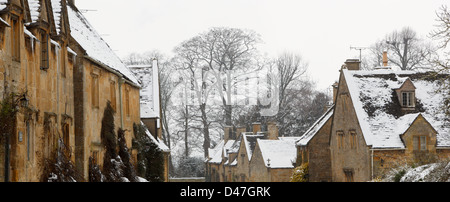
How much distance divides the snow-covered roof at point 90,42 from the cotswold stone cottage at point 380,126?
13215 millimetres

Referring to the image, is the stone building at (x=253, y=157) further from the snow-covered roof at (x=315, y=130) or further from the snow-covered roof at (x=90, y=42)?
the snow-covered roof at (x=90, y=42)

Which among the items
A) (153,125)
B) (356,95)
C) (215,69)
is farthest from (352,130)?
(215,69)

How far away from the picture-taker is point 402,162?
3403 cm

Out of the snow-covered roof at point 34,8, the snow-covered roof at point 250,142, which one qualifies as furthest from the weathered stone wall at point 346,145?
the snow-covered roof at point 34,8

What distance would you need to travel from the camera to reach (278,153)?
5047 centimetres

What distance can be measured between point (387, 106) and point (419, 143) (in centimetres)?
311

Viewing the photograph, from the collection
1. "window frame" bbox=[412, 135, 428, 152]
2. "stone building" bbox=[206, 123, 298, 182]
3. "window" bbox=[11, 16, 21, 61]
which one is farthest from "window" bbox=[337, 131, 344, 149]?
"window" bbox=[11, 16, 21, 61]

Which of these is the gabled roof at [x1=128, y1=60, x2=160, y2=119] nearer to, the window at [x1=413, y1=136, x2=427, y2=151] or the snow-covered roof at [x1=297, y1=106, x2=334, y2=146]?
the snow-covered roof at [x1=297, y1=106, x2=334, y2=146]

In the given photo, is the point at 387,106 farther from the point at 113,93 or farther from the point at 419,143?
the point at 113,93

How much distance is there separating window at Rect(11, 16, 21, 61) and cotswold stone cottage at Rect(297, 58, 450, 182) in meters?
22.0

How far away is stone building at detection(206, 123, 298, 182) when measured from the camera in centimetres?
4891

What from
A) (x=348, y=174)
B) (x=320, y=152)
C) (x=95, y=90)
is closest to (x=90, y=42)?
(x=95, y=90)

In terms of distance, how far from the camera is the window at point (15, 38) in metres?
15.0
